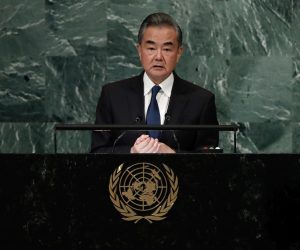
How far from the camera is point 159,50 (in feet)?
10.5

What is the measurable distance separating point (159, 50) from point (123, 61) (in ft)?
5.37

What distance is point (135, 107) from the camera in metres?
3.21

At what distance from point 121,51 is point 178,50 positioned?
63.3 inches

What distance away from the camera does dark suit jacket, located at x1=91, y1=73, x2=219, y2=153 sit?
10.0 feet

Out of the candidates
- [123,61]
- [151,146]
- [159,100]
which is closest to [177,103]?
[159,100]
